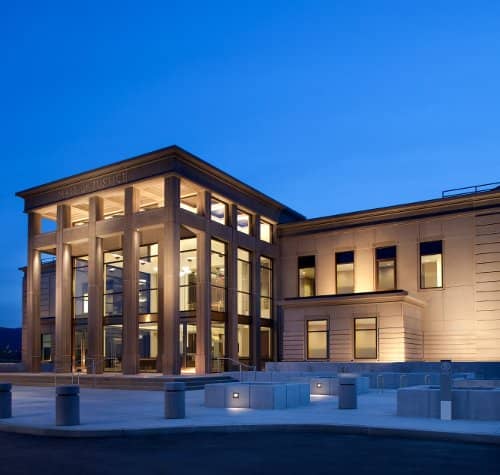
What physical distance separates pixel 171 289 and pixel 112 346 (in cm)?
830

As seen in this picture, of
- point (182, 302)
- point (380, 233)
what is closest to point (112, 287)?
point (182, 302)

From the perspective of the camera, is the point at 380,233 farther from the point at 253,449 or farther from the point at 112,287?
the point at 253,449

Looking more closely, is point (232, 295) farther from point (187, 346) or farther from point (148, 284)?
point (148, 284)

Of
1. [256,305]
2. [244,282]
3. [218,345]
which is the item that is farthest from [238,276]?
[218,345]

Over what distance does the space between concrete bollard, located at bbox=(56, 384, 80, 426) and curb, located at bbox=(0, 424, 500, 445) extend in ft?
1.62

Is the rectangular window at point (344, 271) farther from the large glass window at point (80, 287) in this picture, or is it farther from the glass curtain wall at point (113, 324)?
the large glass window at point (80, 287)

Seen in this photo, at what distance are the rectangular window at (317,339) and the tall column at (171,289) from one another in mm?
8590

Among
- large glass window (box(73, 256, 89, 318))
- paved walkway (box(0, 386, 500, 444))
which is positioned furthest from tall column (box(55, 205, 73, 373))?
paved walkway (box(0, 386, 500, 444))

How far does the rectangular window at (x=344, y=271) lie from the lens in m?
41.6

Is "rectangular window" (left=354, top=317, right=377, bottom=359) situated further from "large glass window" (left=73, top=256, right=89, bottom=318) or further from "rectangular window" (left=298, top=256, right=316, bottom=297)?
"large glass window" (left=73, top=256, right=89, bottom=318)

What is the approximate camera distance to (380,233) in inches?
1597

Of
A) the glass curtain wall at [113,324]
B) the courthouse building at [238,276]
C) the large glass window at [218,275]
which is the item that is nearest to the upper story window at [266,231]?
the courthouse building at [238,276]

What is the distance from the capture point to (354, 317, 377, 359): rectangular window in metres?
36.5

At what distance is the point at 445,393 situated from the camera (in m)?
15.6
